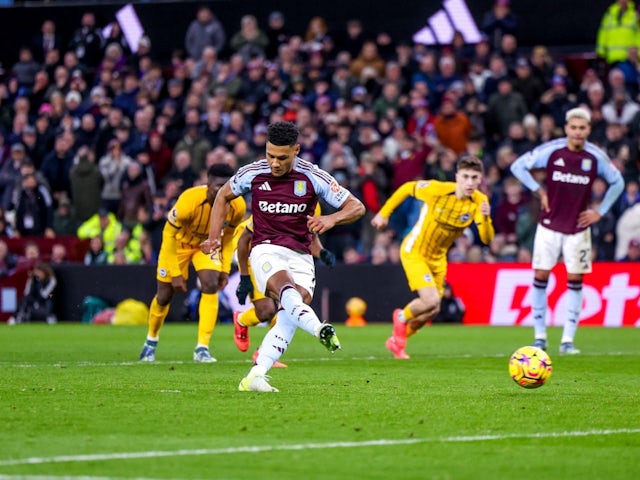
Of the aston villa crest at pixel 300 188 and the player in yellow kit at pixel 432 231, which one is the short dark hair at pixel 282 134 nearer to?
the aston villa crest at pixel 300 188

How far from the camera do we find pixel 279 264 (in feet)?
37.1

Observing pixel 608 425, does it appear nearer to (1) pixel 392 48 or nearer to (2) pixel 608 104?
(2) pixel 608 104

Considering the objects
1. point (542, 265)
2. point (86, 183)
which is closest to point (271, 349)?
point (542, 265)

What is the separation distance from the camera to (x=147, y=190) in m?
26.9

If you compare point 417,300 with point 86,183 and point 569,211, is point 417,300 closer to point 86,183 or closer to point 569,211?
point 569,211

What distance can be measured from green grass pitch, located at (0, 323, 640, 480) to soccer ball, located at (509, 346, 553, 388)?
0.11 m

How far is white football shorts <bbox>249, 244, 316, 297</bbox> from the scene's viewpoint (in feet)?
37.0

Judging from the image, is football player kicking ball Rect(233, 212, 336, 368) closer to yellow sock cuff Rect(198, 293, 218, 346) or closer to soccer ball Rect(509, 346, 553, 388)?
yellow sock cuff Rect(198, 293, 218, 346)

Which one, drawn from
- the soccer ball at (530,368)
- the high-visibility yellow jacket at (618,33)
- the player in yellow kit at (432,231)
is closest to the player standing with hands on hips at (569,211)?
the player in yellow kit at (432,231)

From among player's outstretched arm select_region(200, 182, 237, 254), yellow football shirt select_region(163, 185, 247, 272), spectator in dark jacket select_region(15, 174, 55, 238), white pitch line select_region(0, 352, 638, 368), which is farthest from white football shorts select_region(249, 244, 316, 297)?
spectator in dark jacket select_region(15, 174, 55, 238)

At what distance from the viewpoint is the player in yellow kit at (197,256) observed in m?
15.1

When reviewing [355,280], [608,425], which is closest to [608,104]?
A: [355,280]

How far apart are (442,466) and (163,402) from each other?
3.40 meters

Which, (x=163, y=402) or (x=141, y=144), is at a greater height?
(x=141, y=144)
